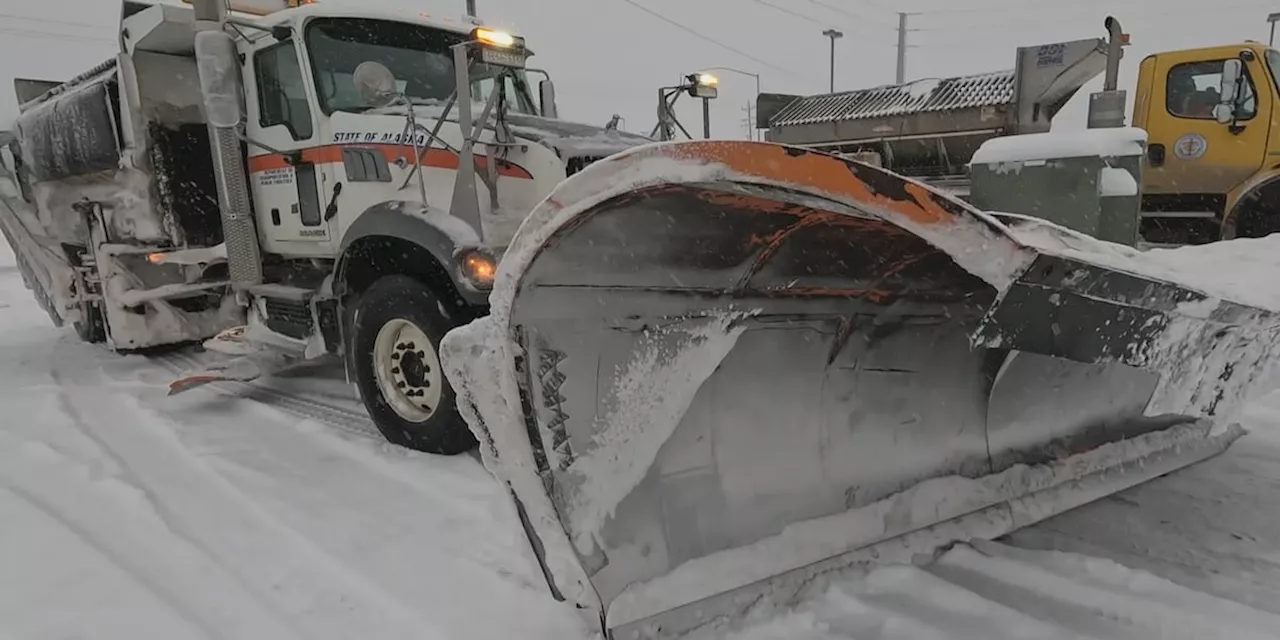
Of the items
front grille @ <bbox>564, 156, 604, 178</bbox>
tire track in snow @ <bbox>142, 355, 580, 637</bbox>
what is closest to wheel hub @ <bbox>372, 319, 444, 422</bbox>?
tire track in snow @ <bbox>142, 355, 580, 637</bbox>

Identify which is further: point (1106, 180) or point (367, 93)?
point (367, 93)

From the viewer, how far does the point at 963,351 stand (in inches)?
99.0

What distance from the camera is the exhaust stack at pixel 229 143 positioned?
414 centimetres

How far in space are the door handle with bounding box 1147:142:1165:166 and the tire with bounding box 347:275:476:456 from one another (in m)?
7.89

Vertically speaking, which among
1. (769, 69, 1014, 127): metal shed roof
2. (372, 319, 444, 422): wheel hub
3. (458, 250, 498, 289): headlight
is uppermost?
(769, 69, 1014, 127): metal shed roof

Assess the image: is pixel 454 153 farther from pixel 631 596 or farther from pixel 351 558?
pixel 631 596

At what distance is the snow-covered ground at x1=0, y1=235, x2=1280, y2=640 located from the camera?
2162 mm

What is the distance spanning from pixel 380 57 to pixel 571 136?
1.32 meters

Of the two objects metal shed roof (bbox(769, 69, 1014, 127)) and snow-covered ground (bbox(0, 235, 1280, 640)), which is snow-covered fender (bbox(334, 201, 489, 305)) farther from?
metal shed roof (bbox(769, 69, 1014, 127))

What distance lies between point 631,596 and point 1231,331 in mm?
1565

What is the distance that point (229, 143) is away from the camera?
15.8ft

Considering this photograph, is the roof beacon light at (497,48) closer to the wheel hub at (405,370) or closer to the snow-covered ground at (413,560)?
the wheel hub at (405,370)

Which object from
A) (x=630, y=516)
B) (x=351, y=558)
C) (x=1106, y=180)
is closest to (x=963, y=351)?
(x=630, y=516)

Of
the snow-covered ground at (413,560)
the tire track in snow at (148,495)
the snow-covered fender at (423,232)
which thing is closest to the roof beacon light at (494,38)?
the snow-covered fender at (423,232)
